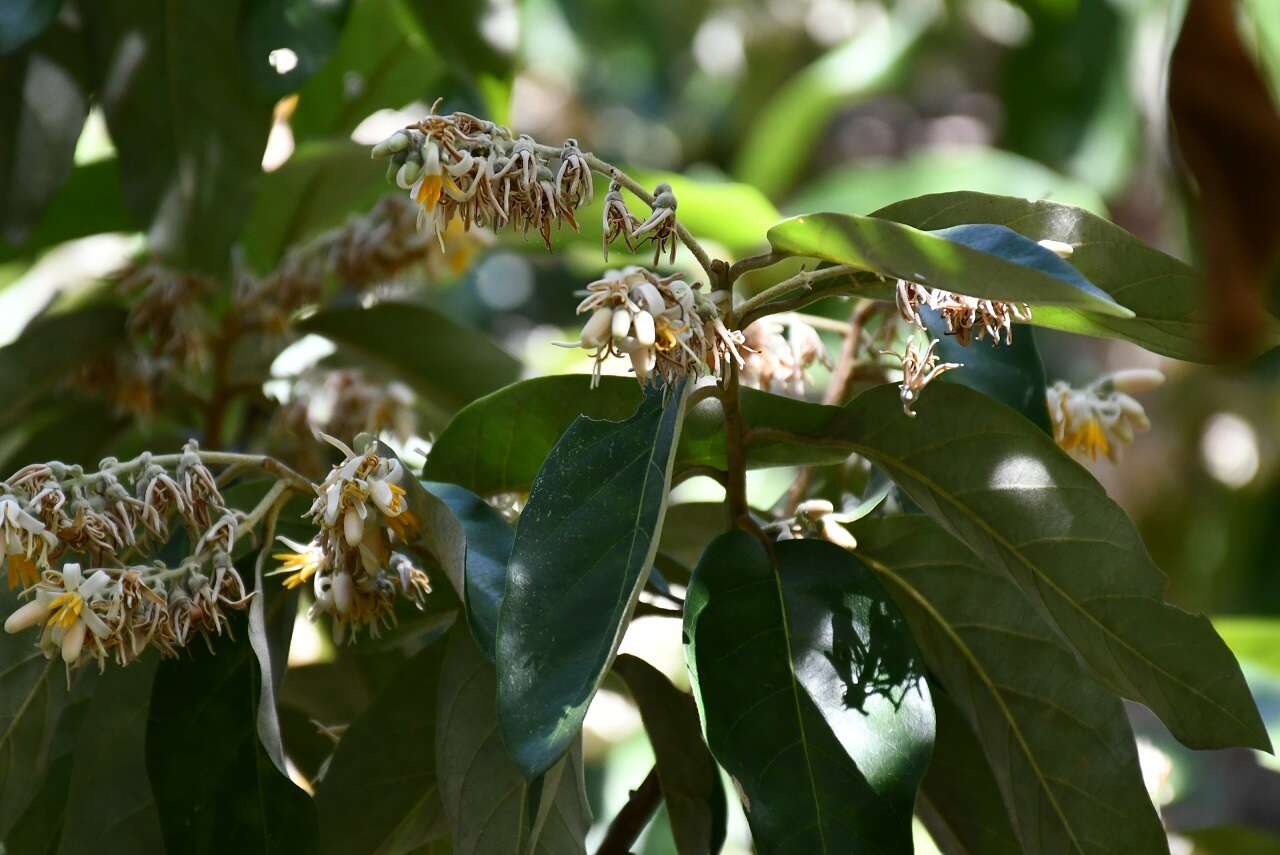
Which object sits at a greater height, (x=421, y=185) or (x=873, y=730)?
(x=421, y=185)

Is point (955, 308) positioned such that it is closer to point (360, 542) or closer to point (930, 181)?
point (360, 542)

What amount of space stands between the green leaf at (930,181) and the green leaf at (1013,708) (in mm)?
1242

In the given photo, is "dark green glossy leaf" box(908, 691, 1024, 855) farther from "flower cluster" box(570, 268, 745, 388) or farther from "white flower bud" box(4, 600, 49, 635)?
"white flower bud" box(4, 600, 49, 635)

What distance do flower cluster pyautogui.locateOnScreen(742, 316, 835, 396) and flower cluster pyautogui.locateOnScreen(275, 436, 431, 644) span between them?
20 cm

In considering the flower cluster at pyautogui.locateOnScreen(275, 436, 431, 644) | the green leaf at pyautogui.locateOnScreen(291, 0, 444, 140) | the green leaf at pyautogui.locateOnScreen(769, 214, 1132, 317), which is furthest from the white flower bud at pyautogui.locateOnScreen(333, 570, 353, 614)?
the green leaf at pyautogui.locateOnScreen(291, 0, 444, 140)

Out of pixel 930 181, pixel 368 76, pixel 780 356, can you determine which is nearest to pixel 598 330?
pixel 780 356

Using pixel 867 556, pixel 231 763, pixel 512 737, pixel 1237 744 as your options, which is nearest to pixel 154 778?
pixel 231 763

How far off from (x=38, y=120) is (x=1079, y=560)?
30.8 inches

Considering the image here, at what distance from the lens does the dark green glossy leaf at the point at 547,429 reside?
0.64 meters

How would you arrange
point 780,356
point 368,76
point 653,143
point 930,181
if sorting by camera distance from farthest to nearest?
point 653,143, point 930,181, point 368,76, point 780,356

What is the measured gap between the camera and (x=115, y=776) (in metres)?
0.65

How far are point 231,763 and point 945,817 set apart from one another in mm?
331

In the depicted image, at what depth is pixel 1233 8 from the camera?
0.78ft

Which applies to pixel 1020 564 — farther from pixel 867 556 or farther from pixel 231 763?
pixel 231 763
